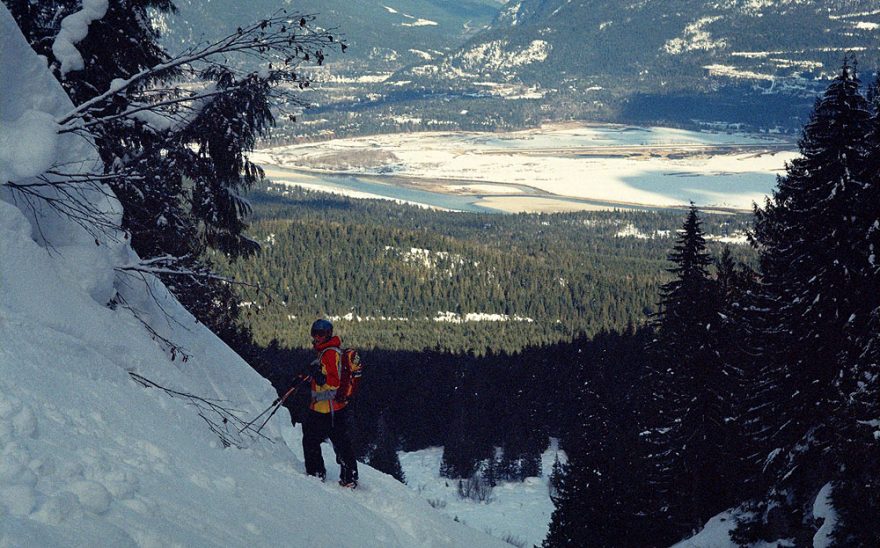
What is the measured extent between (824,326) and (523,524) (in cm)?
3999

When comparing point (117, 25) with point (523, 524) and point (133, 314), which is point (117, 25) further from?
point (523, 524)

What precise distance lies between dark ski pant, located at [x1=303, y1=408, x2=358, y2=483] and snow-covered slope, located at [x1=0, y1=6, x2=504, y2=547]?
0.64 feet

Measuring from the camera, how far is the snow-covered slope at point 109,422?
444 centimetres

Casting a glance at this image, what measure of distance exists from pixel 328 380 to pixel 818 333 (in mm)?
12607

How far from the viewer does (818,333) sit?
17.0m

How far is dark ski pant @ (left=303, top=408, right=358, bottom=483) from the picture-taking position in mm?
8430

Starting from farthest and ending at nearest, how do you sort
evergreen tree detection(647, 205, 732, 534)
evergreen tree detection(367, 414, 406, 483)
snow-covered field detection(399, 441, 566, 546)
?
evergreen tree detection(367, 414, 406, 483), snow-covered field detection(399, 441, 566, 546), evergreen tree detection(647, 205, 732, 534)

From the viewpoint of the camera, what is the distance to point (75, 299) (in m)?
7.38

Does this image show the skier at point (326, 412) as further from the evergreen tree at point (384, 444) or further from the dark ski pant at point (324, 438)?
the evergreen tree at point (384, 444)

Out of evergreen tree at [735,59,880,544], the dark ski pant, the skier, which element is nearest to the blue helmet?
the skier

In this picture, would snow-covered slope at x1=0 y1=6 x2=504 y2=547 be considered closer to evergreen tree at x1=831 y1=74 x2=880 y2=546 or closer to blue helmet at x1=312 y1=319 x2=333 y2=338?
blue helmet at x1=312 y1=319 x2=333 y2=338

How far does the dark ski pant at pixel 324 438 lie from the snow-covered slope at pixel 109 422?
0.19 m

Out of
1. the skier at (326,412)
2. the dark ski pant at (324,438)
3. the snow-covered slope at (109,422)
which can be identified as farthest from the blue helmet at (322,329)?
the snow-covered slope at (109,422)

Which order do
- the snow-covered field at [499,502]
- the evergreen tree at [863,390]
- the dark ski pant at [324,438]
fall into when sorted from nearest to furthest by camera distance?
the dark ski pant at [324,438]
the evergreen tree at [863,390]
the snow-covered field at [499,502]
